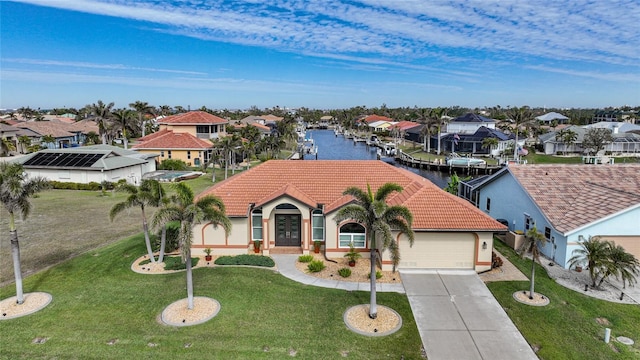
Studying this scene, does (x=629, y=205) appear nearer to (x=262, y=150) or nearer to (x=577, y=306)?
(x=577, y=306)

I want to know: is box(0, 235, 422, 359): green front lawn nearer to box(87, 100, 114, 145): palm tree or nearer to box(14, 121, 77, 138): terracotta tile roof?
box(87, 100, 114, 145): palm tree

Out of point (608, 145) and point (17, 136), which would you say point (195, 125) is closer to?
point (17, 136)

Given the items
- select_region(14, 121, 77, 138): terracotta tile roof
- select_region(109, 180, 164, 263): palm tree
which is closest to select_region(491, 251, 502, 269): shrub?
select_region(109, 180, 164, 263): palm tree

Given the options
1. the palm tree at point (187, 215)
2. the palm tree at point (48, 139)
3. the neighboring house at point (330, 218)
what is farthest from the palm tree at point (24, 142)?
the palm tree at point (187, 215)

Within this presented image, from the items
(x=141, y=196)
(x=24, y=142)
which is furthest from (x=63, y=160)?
(x=141, y=196)

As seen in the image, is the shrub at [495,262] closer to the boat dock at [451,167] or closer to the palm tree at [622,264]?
the palm tree at [622,264]

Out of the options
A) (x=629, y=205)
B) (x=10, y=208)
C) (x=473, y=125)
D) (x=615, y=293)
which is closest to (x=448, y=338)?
(x=615, y=293)
